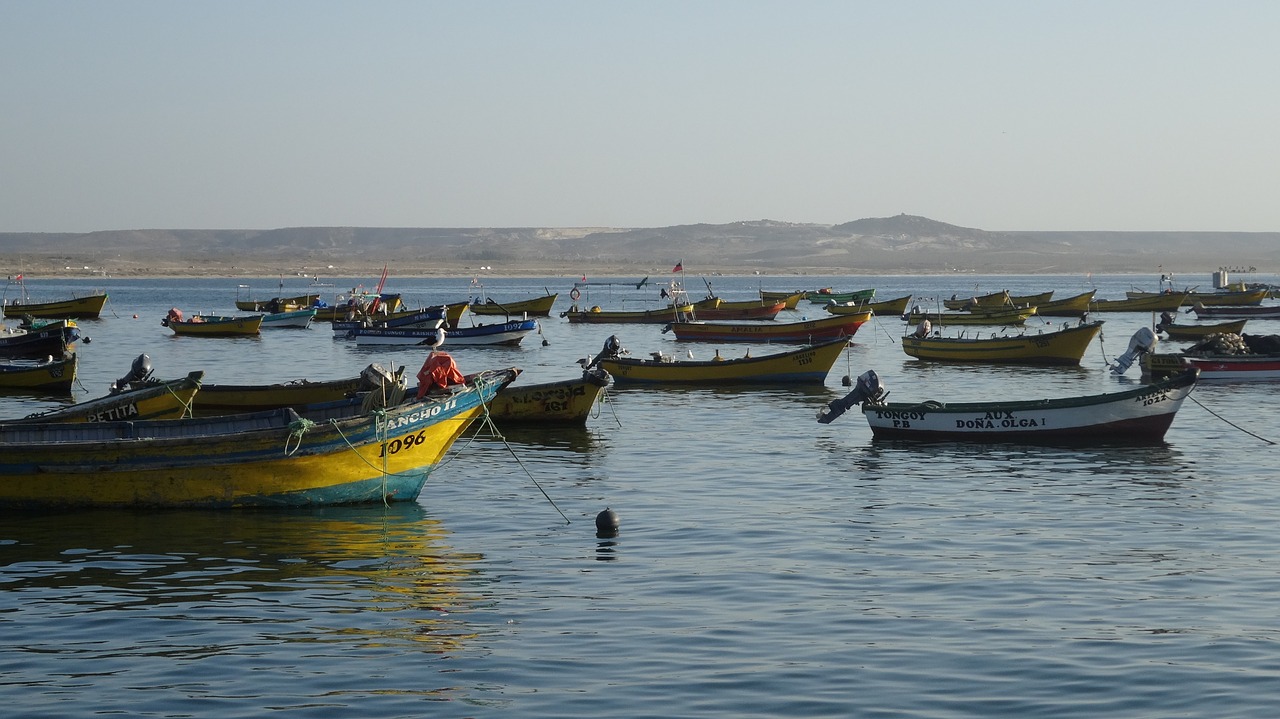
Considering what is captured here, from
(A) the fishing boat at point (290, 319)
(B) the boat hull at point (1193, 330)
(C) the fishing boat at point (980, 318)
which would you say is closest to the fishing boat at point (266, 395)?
(B) the boat hull at point (1193, 330)

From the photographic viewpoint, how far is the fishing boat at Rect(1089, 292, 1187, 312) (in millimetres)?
100625

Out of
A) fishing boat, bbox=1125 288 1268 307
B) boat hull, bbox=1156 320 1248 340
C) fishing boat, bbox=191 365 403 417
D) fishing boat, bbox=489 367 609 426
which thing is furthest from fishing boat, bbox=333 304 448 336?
fishing boat, bbox=1125 288 1268 307

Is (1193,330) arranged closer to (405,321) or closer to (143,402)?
(405,321)

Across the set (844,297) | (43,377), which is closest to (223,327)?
(43,377)

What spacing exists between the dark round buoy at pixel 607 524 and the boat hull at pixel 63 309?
76674mm

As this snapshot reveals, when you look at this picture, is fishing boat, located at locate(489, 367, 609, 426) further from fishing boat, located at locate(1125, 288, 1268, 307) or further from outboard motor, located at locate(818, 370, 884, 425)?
fishing boat, located at locate(1125, 288, 1268, 307)

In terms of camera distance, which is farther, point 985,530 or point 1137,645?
point 985,530

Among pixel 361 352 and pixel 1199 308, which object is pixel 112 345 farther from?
pixel 1199 308

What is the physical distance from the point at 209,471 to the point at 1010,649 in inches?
502

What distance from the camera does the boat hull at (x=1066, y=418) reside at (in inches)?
1148

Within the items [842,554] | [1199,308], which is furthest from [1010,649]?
[1199,308]

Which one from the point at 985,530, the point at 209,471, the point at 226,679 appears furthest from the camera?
the point at 209,471

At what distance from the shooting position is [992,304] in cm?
10125

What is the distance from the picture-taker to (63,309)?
9088cm
